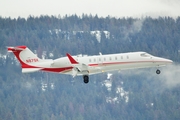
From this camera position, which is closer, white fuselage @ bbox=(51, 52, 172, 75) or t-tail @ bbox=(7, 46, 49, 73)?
Result: white fuselage @ bbox=(51, 52, 172, 75)

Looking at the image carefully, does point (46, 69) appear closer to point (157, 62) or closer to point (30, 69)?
point (30, 69)

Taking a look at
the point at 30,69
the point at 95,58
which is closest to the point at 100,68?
the point at 95,58

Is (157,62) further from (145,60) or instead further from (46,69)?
(46,69)

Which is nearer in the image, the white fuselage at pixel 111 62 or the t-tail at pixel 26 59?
the white fuselage at pixel 111 62

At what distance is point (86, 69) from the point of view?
129500 mm

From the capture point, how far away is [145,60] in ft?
437

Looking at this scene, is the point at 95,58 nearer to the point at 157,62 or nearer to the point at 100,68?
the point at 100,68

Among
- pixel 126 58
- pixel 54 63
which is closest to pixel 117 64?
pixel 126 58

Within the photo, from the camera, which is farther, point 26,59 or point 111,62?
point 26,59

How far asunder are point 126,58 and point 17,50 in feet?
60.6

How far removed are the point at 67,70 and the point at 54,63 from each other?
8.38 ft

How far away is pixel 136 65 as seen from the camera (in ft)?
436

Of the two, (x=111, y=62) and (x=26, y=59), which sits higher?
(x=26, y=59)

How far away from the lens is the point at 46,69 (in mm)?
135250
